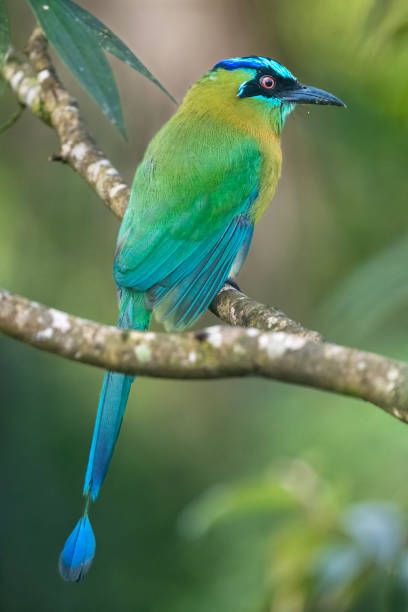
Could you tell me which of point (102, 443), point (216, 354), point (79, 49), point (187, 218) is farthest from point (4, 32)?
point (216, 354)

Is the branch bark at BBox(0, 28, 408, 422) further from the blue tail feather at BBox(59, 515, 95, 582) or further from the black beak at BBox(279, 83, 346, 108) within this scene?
the black beak at BBox(279, 83, 346, 108)

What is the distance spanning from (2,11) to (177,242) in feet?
3.05

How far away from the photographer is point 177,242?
106 inches

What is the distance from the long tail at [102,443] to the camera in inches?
74.6

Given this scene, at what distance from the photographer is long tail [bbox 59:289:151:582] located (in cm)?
190

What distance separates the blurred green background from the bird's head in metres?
0.76

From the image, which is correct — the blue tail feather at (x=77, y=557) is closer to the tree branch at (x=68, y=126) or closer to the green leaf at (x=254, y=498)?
the green leaf at (x=254, y=498)

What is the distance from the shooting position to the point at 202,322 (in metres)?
4.45

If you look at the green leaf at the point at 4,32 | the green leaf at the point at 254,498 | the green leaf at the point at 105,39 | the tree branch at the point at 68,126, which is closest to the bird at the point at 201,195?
the tree branch at the point at 68,126

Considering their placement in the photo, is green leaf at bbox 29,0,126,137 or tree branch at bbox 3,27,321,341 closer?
green leaf at bbox 29,0,126,137

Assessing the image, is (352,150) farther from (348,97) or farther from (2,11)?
(2,11)

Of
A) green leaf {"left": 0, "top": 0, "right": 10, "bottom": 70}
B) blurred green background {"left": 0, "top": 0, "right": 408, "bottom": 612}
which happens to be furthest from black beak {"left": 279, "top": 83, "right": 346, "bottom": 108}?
green leaf {"left": 0, "top": 0, "right": 10, "bottom": 70}

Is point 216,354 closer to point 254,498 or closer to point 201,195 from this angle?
point 254,498

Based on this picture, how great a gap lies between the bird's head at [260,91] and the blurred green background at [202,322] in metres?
0.76
